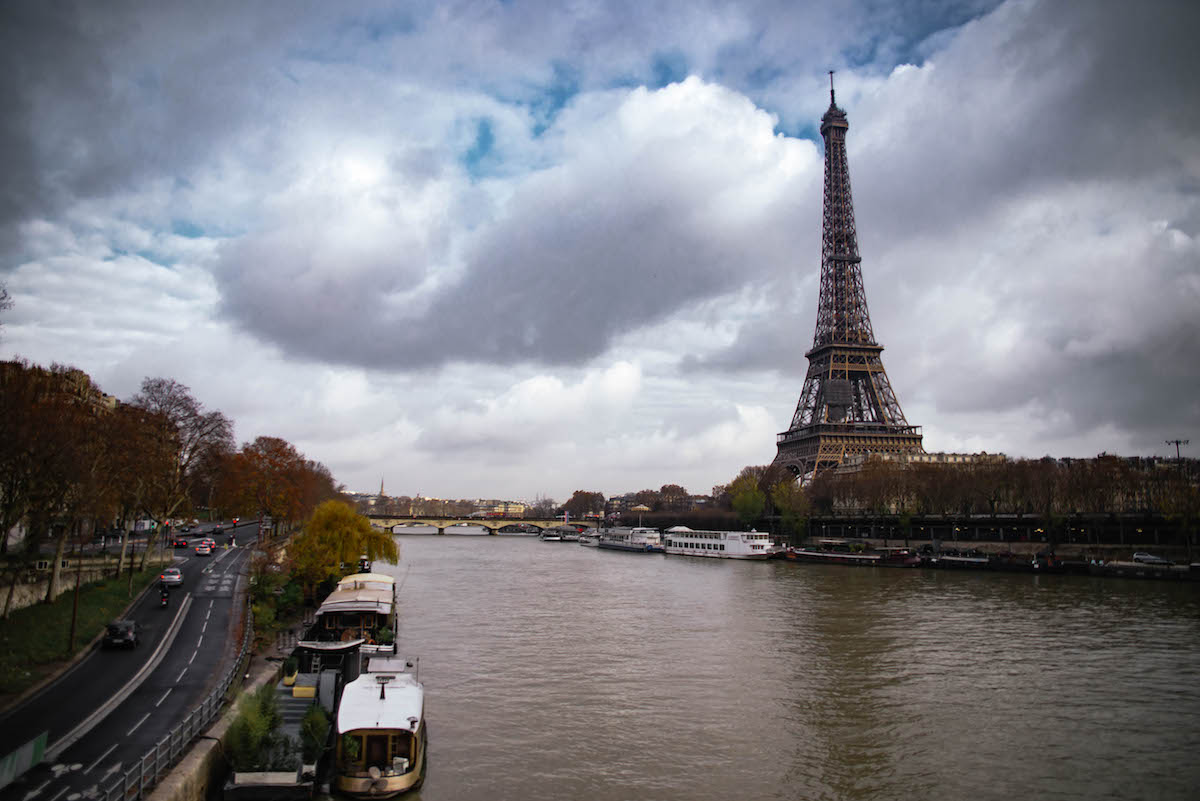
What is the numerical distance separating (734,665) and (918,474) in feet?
251

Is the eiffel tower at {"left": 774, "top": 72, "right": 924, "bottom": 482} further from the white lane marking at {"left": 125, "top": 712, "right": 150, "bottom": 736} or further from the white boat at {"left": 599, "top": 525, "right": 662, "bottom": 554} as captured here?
the white lane marking at {"left": 125, "top": 712, "right": 150, "bottom": 736}

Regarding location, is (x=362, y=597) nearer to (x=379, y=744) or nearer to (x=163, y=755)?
(x=379, y=744)

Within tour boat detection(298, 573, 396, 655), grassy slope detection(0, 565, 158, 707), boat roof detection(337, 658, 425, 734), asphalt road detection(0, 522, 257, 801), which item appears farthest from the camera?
tour boat detection(298, 573, 396, 655)

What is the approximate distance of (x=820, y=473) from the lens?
428 ft

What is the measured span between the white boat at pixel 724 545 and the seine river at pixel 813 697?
46.7 metres

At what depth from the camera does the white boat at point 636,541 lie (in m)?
120

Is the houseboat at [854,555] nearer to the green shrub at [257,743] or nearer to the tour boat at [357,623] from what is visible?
the tour boat at [357,623]

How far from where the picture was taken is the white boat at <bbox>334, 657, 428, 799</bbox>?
18.6 m

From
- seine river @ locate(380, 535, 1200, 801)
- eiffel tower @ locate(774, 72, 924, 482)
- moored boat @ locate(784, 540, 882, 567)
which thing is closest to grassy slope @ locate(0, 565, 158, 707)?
seine river @ locate(380, 535, 1200, 801)

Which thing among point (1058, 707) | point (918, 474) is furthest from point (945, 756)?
point (918, 474)

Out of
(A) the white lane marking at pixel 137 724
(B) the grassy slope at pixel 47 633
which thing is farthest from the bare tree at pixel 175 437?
(A) the white lane marking at pixel 137 724

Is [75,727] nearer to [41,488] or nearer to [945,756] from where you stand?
[41,488]

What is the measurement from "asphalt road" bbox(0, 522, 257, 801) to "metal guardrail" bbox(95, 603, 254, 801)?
78 cm

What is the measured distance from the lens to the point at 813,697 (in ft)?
93.3
